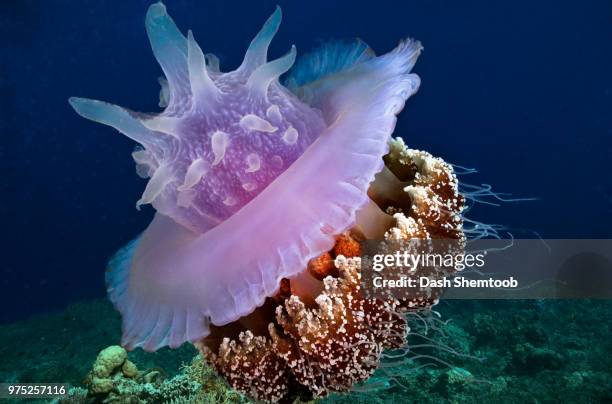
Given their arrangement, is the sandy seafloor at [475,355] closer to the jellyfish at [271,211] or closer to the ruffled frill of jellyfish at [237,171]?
the jellyfish at [271,211]

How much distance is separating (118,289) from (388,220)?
58.0 inches

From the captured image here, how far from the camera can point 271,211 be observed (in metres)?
1.86

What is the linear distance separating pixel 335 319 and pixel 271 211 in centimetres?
52

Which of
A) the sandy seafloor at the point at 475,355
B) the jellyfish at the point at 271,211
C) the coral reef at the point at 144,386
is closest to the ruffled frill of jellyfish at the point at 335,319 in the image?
the jellyfish at the point at 271,211

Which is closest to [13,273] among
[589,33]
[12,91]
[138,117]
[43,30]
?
[12,91]

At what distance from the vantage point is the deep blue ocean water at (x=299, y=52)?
778 inches

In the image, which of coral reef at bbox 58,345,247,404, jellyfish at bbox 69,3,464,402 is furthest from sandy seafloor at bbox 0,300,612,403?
coral reef at bbox 58,345,247,404

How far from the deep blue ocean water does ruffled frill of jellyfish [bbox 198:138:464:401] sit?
1820cm

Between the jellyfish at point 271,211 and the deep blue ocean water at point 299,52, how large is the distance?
17889 mm

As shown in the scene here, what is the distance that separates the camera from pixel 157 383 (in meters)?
5.26

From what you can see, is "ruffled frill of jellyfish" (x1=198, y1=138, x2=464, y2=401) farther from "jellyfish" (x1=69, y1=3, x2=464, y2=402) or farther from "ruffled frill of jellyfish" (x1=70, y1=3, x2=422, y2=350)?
"ruffled frill of jellyfish" (x1=70, y1=3, x2=422, y2=350)

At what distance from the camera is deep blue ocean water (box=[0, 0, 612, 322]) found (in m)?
19.8

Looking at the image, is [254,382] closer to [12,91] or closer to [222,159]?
[222,159]

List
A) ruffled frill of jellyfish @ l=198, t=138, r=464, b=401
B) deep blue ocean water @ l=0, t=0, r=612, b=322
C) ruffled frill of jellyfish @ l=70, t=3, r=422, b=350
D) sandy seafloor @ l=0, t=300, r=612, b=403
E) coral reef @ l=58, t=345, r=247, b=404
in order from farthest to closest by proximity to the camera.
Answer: deep blue ocean water @ l=0, t=0, r=612, b=322, sandy seafloor @ l=0, t=300, r=612, b=403, coral reef @ l=58, t=345, r=247, b=404, ruffled frill of jellyfish @ l=198, t=138, r=464, b=401, ruffled frill of jellyfish @ l=70, t=3, r=422, b=350
